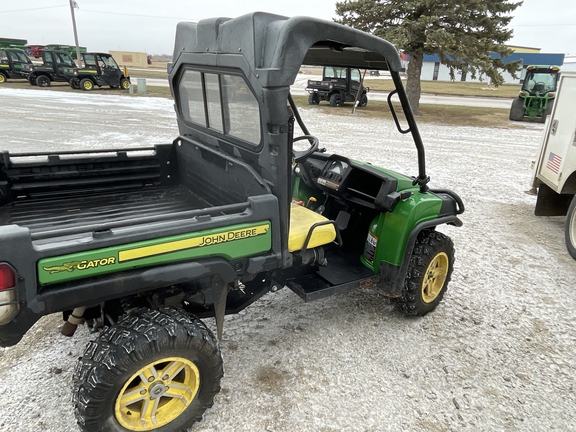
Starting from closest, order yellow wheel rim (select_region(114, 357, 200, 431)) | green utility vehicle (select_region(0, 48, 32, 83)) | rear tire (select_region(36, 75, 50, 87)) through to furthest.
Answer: yellow wheel rim (select_region(114, 357, 200, 431)) < rear tire (select_region(36, 75, 50, 87)) < green utility vehicle (select_region(0, 48, 32, 83))

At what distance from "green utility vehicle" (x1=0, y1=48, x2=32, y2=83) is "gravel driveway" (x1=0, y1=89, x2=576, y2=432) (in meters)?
26.3

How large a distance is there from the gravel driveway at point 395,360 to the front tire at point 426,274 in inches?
6.4

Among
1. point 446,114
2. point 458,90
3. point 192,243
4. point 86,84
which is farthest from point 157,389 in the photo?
point 458,90

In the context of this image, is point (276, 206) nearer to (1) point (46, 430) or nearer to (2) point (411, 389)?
(2) point (411, 389)

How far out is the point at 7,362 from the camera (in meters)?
3.10

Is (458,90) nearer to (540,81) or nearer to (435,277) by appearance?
(540,81)

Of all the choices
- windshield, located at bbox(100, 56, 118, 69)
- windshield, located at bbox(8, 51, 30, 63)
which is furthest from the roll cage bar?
windshield, located at bbox(8, 51, 30, 63)

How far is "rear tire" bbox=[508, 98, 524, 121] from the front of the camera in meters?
18.0

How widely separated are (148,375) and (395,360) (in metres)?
1.81

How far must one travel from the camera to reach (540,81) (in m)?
18.0

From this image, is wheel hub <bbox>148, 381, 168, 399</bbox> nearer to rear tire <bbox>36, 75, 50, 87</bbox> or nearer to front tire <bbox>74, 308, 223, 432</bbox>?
front tire <bbox>74, 308, 223, 432</bbox>

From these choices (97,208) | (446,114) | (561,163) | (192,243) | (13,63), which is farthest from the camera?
(13,63)

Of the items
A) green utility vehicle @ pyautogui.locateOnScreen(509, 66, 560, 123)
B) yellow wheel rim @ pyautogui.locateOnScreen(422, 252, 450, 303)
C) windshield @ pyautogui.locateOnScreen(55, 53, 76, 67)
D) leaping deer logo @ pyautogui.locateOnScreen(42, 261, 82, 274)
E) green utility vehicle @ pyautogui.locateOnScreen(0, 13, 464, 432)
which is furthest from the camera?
windshield @ pyautogui.locateOnScreen(55, 53, 76, 67)

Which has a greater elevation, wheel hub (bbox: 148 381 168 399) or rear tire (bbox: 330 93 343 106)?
wheel hub (bbox: 148 381 168 399)
